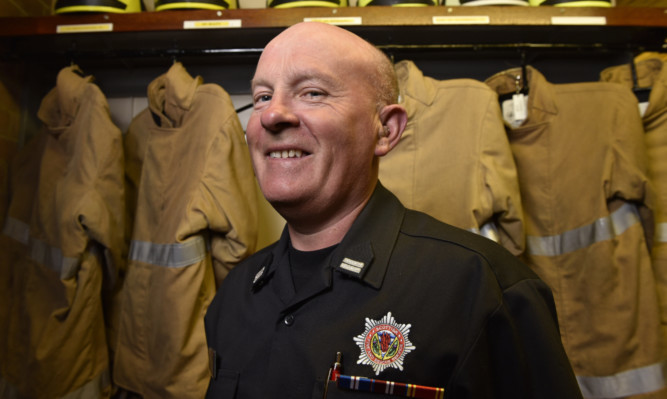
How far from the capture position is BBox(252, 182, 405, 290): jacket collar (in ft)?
2.70

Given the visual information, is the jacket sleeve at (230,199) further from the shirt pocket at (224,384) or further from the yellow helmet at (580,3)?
the yellow helmet at (580,3)

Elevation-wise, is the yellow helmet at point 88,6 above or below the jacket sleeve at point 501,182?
above

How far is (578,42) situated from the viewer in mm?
1872

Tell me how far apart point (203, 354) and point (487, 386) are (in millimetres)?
1012

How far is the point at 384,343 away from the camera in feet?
2.48

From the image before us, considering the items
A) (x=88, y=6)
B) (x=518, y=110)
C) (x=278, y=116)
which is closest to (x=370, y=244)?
(x=278, y=116)

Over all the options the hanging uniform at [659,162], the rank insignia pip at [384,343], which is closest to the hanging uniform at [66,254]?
the rank insignia pip at [384,343]

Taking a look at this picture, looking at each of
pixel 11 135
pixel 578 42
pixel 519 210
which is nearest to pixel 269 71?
pixel 519 210

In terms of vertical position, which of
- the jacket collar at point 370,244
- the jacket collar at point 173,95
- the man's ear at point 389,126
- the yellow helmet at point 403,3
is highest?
the yellow helmet at point 403,3

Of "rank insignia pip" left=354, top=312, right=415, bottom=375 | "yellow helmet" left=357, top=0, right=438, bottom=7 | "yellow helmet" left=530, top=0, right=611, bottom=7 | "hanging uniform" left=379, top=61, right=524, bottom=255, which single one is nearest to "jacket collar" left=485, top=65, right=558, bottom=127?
"hanging uniform" left=379, top=61, right=524, bottom=255

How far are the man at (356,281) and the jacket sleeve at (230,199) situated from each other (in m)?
0.50

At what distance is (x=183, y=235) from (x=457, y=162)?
959 mm

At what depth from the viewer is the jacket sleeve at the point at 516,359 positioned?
2.38ft

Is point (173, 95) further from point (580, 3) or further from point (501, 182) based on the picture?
point (580, 3)
